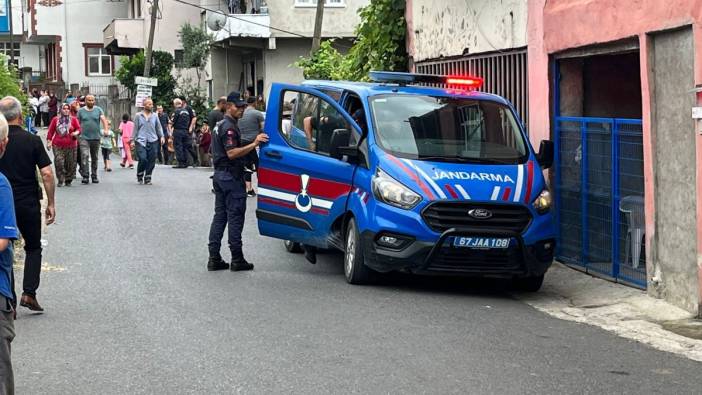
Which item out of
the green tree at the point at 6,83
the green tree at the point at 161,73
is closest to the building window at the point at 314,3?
the green tree at the point at 161,73

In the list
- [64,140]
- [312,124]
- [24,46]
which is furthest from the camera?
[24,46]

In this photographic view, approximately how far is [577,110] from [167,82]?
111 ft

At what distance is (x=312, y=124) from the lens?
1271 centimetres

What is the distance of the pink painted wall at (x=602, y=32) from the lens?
1026 centimetres

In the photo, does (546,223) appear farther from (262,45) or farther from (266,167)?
(262,45)

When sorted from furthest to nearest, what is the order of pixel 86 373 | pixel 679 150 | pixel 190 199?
pixel 190 199 < pixel 679 150 < pixel 86 373

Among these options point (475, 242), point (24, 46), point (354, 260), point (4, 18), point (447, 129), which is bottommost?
point (354, 260)

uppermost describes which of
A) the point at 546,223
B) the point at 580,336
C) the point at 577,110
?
A: the point at 577,110

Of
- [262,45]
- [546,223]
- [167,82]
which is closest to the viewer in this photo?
[546,223]

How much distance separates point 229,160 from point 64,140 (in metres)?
11.1

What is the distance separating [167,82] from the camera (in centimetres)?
4647

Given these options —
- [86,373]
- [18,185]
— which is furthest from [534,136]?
[86,373]

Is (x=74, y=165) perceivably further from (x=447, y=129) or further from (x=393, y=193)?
(x=393, y=193)

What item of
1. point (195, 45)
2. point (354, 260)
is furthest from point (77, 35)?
point (354, 260)
